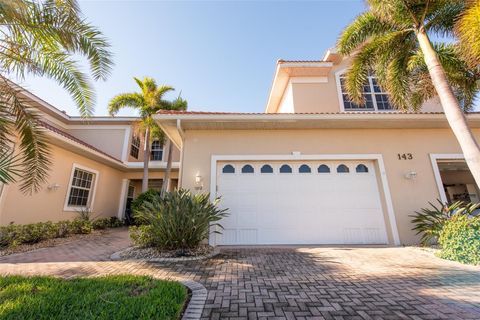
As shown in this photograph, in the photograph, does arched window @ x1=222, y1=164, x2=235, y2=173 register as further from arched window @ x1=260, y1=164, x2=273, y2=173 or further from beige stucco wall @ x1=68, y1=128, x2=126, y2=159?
beige stucco wall @ x1=68, y1=128, x2=126, y2=159

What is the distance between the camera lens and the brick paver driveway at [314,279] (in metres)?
2.75

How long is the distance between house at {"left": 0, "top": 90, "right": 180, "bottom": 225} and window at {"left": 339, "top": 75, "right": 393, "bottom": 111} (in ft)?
38.2

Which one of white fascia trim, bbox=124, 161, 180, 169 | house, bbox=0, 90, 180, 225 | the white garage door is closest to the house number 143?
the white garage door

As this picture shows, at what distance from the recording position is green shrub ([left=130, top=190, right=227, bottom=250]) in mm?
5777

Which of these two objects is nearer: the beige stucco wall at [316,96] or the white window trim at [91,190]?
the white window trim at [91,190]

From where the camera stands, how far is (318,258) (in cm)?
535

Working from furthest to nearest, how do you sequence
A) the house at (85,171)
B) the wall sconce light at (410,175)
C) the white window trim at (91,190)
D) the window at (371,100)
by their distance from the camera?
the window at (371,100), the white window trim at (91,190), the house at (85,171), the wall sconce light at (410,175)

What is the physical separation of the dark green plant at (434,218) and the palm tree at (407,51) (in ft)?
10.4

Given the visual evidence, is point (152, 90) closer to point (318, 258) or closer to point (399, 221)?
point (318, 258)

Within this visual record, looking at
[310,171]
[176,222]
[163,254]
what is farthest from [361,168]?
[163,254]

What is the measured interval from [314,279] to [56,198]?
11.2 metres

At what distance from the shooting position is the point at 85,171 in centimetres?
1123

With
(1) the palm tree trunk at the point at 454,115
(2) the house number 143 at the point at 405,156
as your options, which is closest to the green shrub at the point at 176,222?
(1) the palm tree trunk at the point at 454,115

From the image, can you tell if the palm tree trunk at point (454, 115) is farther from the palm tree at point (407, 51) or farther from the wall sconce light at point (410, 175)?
the wall sconce light at point (410, 175)
